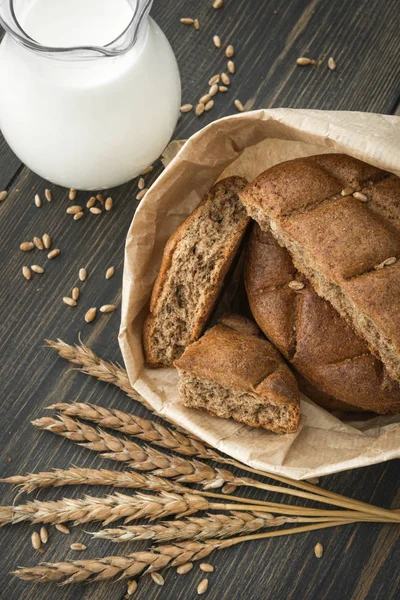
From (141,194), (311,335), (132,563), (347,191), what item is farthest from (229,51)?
(132,563)

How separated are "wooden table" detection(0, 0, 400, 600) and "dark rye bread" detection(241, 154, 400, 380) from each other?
561 mm

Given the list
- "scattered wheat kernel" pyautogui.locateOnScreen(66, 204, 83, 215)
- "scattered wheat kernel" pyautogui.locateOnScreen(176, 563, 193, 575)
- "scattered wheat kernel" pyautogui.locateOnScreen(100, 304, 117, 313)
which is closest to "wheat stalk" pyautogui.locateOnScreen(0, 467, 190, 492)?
"scattered wheat kernel" pyautogui.locateOnScreen(176, 563, 193, 575)

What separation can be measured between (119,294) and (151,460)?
0.53 m

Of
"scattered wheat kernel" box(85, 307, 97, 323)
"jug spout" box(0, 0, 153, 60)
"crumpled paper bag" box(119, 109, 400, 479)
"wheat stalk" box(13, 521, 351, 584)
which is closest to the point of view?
"jug spout" box(0, 0, 153, 60)

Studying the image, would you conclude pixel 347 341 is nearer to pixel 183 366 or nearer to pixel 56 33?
pixel 183 366

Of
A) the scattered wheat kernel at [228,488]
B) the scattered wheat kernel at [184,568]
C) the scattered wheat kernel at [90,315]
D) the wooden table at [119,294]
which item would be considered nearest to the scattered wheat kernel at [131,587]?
the wooden table at [119,294]

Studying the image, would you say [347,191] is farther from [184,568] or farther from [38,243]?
[184,568]

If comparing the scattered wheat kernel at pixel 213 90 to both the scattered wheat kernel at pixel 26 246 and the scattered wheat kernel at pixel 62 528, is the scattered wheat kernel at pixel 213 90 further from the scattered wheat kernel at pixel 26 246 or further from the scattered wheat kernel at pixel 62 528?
the scattered wheat kernel at pixel 62 528

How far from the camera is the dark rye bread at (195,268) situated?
187 centimetres

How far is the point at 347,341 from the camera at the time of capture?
1.81 metres

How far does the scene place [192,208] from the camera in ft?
6.77

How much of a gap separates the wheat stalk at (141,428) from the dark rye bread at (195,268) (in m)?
0.24

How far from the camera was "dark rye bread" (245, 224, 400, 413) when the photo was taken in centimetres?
181

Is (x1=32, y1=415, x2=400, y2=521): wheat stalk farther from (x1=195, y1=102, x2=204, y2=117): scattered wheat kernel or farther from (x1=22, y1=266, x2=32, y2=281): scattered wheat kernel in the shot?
(x1=195, y1=102, x2=204, y2=117): scattered wheat kernel
